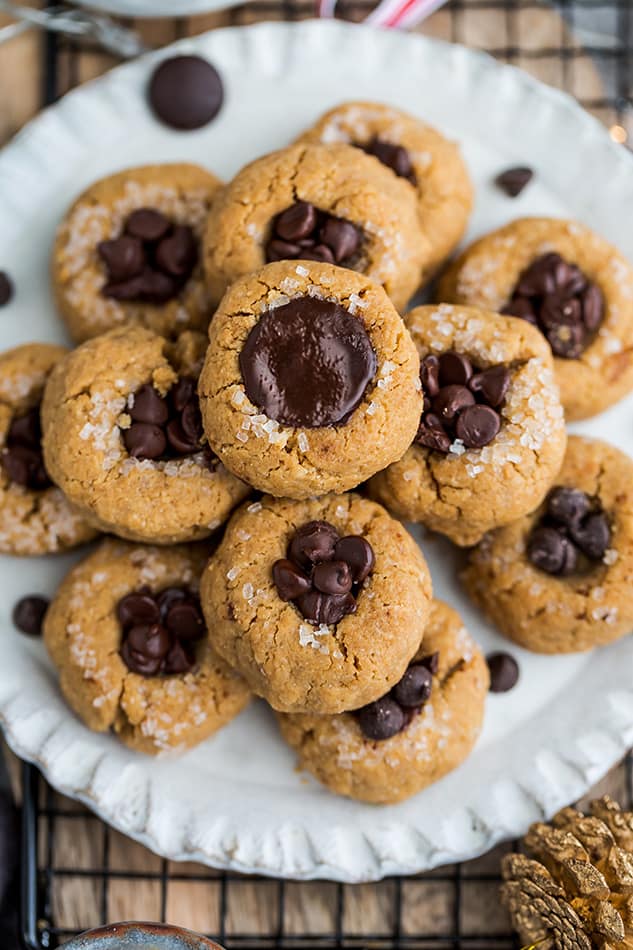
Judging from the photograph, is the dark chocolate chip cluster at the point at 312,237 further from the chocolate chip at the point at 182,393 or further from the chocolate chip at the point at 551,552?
the chocolate chip at the point at 551,552

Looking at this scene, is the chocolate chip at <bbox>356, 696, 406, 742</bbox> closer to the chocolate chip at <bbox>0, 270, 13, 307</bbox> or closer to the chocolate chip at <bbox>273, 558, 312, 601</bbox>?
the chocolate chip at <bbox>273, 558, 312, 601</bbox>

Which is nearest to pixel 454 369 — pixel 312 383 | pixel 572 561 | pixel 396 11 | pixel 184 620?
pixel 312 383

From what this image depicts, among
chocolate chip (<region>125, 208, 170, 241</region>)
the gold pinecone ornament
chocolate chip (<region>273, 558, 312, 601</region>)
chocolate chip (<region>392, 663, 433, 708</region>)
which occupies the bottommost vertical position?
the gold pinecone ornament

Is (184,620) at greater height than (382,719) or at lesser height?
greater

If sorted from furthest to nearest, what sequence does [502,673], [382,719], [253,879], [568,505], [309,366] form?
[253,879], [502,673], [568,505], [382,719], [309,366]

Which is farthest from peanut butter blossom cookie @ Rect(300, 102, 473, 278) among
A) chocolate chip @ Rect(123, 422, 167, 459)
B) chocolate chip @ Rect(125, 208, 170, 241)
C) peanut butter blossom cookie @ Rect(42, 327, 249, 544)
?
chocolate chip @ Rect(123, 422, 167, 459)

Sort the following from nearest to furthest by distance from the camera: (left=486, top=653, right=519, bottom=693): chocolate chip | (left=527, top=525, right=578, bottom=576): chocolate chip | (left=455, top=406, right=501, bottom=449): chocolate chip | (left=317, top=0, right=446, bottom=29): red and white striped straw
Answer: (left=455, top=406, right=501, bottom=449): chocolate chip < (left=527, top=525, right=578, bottom=576): chocolate chip < (left=486, top=653, right=519, bottom=693): chocolate chip < (left=317, top=0, right=446, bottom=29): red and white striped straw

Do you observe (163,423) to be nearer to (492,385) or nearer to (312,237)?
(312,237)
